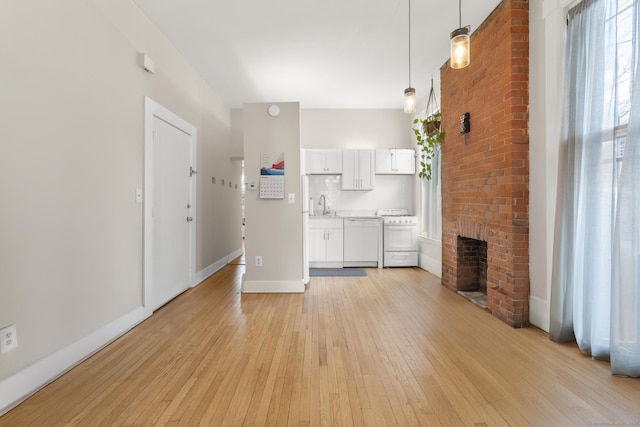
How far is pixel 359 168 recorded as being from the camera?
5.88 metres

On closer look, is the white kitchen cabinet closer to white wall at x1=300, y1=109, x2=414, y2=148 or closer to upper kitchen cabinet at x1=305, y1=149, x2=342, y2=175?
upper kitchen cabinet at x1=305, y1=149, x2=342, y2=175

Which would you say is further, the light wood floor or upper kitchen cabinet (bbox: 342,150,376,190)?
upper kitchen cabinet (bbox: 342,150,376,190)

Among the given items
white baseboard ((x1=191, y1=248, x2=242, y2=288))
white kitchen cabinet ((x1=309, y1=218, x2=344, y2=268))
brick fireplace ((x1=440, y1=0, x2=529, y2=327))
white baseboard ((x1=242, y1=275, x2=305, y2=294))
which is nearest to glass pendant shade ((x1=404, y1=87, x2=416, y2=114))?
brick fireplace ((x1=440, y1=0, x2=529, y2=327))

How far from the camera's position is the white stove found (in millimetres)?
5500

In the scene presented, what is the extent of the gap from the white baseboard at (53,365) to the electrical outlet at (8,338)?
0.53 ft

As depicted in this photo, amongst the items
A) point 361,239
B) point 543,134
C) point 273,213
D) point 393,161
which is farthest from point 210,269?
point 543,134

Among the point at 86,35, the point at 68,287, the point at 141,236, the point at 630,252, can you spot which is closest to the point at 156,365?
the point at 68,287

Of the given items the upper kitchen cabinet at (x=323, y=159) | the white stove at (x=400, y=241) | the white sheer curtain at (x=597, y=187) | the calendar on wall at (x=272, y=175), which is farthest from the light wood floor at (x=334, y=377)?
the upper kitchen cabinet at (x=323, y=159)

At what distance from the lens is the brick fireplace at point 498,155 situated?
112 inches

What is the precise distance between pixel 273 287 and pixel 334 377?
2.17m

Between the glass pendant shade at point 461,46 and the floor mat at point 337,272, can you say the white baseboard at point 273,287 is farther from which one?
the glass pendant shade at point 461,46

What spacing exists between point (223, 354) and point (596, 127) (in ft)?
9.91

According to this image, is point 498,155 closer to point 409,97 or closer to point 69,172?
point 409,97

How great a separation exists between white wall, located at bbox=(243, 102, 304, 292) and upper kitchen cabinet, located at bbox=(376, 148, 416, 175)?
7.37 feet
